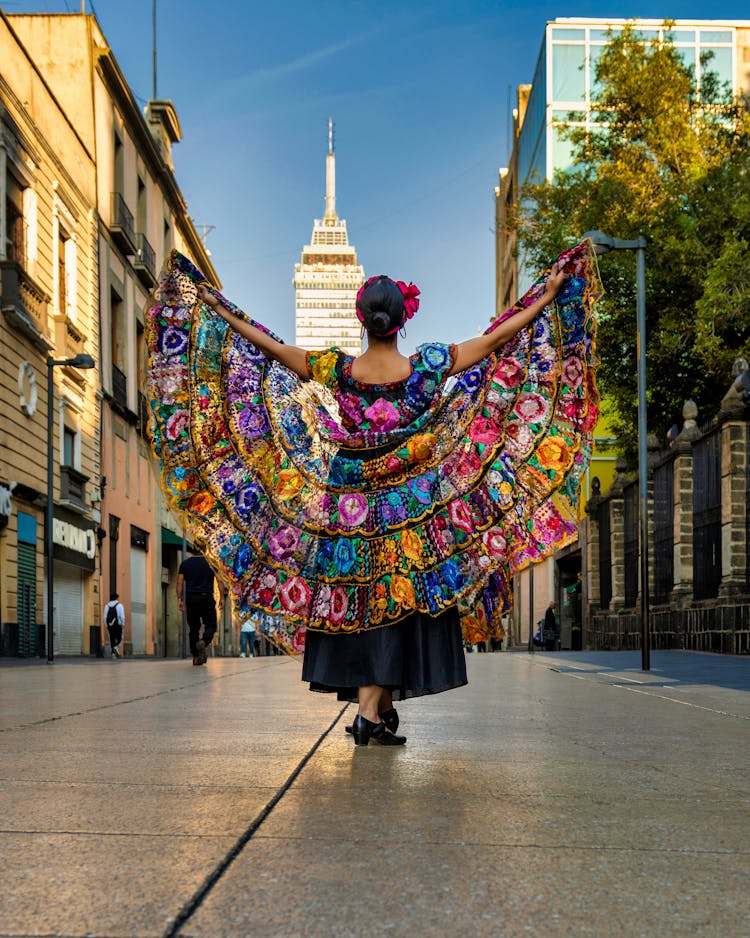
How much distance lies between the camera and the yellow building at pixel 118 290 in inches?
1225

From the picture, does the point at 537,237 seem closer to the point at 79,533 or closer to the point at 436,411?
the point at 79,533

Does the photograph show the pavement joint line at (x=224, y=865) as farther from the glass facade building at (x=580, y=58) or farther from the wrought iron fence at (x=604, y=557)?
the glass facade building at (x=580, y=58)

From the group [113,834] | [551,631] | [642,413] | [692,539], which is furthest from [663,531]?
[113,834]

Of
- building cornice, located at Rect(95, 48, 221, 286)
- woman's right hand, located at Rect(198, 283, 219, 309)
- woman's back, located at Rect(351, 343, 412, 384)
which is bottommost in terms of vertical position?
woman's back, located at Rect(351, 343, 412, 384)

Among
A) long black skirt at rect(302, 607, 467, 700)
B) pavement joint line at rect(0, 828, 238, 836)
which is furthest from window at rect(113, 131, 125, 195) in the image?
pavement joint line at rect(0, 828, 238, 836)

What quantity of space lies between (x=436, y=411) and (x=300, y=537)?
2.69 ft

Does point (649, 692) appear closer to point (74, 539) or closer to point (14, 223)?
point (14, 223)

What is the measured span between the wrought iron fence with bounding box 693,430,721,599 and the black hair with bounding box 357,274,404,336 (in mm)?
15033

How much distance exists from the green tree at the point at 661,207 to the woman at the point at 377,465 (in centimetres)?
1770

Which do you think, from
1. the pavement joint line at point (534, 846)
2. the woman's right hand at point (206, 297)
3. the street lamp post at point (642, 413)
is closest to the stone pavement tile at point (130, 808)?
the pavement joint line at point (534, 846)

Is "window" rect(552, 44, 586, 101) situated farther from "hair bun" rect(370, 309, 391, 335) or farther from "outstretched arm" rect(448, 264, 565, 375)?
"hair bun" rect(370, 309, 391, 335)

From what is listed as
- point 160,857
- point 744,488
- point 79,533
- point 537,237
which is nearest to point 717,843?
point 160,857

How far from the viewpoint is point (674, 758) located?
4789 millimetres

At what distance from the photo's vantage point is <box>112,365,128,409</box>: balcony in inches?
1303
